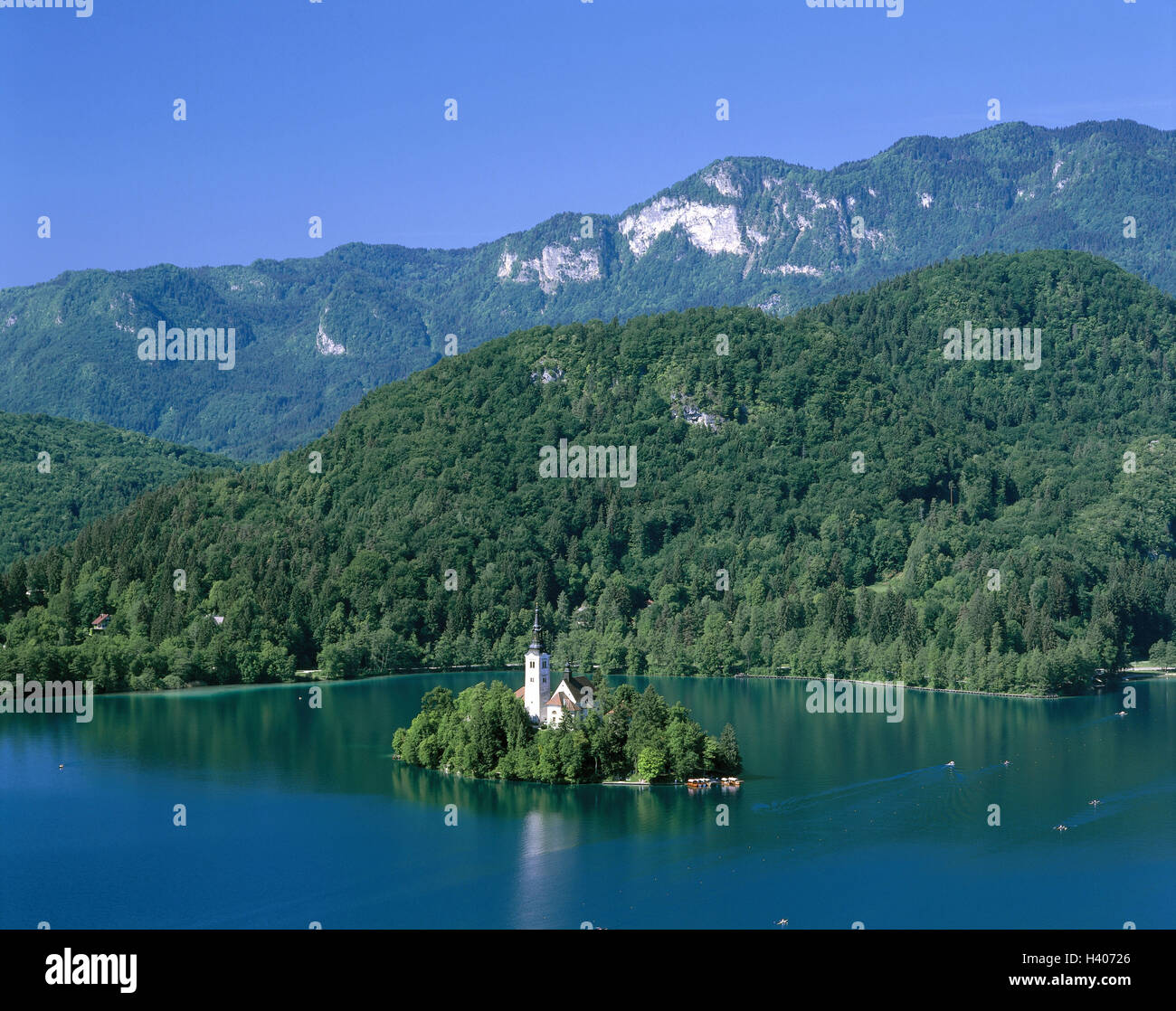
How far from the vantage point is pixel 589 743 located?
6400cm

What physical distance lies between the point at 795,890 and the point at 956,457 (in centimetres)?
9672

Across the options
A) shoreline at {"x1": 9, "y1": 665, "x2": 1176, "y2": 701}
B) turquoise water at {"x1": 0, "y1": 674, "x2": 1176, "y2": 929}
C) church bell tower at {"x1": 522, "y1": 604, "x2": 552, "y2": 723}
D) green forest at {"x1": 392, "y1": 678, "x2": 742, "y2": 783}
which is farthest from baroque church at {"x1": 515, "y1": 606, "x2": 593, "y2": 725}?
shoreline at {"x1": 9, "y1": 665, "x2": 1176, "y2": 701}

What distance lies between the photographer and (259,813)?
62.0m

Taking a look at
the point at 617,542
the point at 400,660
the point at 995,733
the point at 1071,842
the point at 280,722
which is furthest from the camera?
the point at 617,542

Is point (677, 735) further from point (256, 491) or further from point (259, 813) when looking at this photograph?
point (256, 491)

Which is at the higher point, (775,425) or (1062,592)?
(775,425)

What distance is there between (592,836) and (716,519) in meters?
84.5

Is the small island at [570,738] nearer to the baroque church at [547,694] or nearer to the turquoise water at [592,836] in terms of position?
the baroque church at [547,694]

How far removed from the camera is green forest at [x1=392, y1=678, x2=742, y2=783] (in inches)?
2498

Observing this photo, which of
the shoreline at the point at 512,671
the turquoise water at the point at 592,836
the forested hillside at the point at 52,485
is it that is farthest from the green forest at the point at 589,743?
the forested hillside at the point at 52,485

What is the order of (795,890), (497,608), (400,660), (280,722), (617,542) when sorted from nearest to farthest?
1. (795,890)
2. (280,722)
3. (400,660)
4. (497,608)
5. (617,542)

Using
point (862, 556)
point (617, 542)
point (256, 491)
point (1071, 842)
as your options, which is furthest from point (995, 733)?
point (256, 491)

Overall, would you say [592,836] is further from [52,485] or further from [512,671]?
[52,485]

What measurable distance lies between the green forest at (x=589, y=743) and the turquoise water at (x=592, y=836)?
38.1 inches
